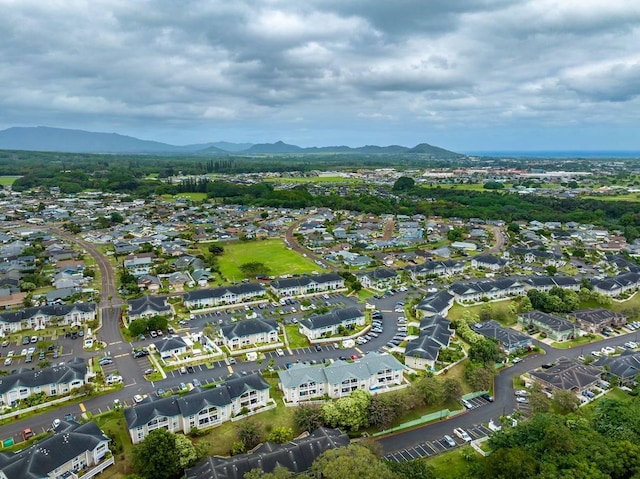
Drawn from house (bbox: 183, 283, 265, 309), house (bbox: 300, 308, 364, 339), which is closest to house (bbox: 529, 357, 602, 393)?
house (bbox: 300, 308, 364, 339)

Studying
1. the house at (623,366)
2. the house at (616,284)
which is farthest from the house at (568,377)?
the house at (616,284)

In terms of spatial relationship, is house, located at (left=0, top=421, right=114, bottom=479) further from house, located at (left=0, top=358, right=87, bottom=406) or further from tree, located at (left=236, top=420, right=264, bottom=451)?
tree, located at (left=236, top=420, right=264, bottom=451)

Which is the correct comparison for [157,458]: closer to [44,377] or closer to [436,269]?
[44,377]

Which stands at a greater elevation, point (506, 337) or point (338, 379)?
point (506, 337)

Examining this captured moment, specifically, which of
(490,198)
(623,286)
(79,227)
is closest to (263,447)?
(623,286)

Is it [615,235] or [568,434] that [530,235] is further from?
[568,434]

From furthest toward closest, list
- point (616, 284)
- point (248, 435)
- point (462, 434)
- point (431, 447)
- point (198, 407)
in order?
point (616, 284), point (198, 407), point (462, 434), point (431, 447), point (248, 435)

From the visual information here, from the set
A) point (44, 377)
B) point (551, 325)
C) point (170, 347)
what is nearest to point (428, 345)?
point (551, 325)
